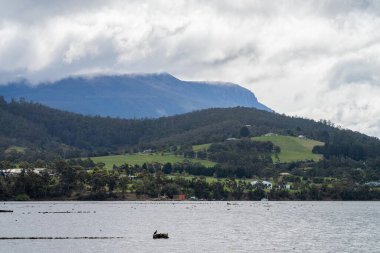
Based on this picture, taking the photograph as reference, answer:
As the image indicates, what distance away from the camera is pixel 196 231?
13150 centimetres

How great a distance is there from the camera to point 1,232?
405ft

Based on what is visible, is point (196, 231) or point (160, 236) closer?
point (160, 236)

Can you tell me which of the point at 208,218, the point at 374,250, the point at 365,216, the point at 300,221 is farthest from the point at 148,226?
the point at 365,216

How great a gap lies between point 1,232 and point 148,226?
31.4 meters

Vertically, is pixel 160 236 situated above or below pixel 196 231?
below

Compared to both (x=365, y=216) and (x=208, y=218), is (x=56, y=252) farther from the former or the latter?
(x=365, y=216)

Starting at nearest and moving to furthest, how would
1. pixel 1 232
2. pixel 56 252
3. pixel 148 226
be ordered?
pixel 56 252
pixel 1 232
pixel 148 226

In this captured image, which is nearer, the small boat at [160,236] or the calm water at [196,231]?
the calm water at [196,231]

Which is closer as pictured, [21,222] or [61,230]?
[61,230]

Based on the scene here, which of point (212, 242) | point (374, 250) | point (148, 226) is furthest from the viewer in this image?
point (148, 226)

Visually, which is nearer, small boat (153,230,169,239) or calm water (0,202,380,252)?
calm water (0,202,380,252)

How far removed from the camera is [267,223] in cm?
15425

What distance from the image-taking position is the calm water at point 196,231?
103m

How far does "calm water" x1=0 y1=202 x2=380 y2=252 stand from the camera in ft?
337
